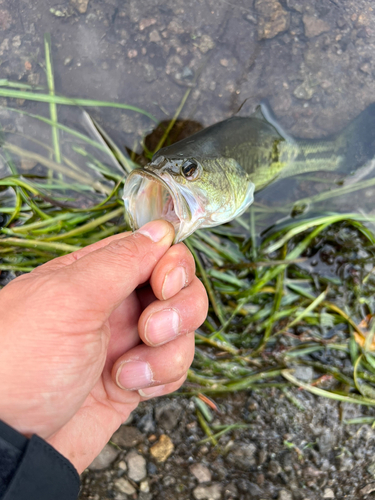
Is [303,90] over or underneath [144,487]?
over

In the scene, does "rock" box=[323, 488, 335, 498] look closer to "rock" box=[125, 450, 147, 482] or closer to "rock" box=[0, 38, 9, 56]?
"rock" box=[125, 450, 147, 482]

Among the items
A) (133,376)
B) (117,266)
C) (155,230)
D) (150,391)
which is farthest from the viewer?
(150,391)

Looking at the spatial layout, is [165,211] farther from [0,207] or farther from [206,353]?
[0,207]

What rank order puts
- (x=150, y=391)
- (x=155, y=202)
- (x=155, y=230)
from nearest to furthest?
(x=155, y=230), (x=155, y=202), (x=150, y=391)

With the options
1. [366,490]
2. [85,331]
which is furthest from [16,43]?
[366,490]

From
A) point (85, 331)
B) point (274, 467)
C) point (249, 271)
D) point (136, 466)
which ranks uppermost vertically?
point (85, 331)

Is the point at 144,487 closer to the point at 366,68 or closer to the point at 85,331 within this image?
the point at 85,331

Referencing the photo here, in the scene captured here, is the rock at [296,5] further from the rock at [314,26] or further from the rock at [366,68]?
the rock at [366,68]

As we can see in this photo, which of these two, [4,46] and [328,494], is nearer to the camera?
[328,494]
